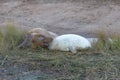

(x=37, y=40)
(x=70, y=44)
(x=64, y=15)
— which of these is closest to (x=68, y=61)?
(x=70, y=44)

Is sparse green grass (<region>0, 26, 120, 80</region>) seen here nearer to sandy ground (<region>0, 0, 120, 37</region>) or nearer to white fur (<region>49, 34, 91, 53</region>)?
white fur (<region>49, 34, 91, 53</region>)

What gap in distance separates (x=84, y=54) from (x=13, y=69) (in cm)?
115

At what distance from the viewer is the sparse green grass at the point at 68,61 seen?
17.5 ft

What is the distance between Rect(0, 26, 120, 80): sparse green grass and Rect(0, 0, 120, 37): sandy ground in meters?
1.44

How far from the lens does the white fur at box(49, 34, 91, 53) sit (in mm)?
6363

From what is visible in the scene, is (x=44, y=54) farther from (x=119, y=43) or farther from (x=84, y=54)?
(x=119, y=43)

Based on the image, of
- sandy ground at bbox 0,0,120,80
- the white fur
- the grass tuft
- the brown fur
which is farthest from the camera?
sandy ground at bbox 0,0,120,80

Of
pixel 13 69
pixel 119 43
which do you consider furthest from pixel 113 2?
pixel 13 69

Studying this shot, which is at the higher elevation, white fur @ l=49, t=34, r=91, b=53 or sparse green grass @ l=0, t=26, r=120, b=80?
white fur @ l=49, t=34, r=91, b=53

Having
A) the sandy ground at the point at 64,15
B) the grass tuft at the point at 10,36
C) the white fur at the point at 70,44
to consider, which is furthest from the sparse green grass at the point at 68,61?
the sandy ground at the point at 64,15

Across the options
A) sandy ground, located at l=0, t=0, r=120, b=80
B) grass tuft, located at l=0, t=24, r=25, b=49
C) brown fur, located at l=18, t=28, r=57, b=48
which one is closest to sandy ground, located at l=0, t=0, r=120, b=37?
sandy ground, located at l=0, t=0, r=120, b=80

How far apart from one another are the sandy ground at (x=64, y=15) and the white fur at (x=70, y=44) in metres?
1.36

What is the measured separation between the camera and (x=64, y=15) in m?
9.73

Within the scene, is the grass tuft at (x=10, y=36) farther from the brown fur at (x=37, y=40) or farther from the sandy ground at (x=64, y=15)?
the sandy ground at (x=64, y=15)
